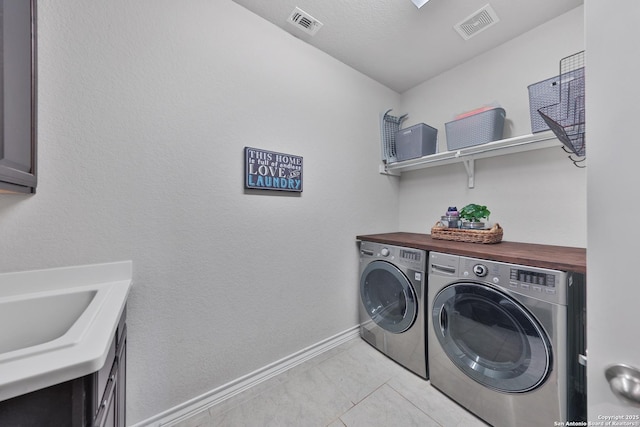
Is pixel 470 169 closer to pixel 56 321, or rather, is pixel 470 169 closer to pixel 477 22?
pixel 477 22

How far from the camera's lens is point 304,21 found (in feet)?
5.23

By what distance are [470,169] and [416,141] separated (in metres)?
0.53

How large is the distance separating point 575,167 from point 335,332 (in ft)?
7.09

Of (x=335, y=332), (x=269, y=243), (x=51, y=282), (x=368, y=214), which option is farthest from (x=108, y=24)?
(x=335, y=332)

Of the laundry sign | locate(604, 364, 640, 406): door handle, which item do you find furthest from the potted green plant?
locate(604, 364, 640, 406): door handle

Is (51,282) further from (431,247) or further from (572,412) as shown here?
(572,412)

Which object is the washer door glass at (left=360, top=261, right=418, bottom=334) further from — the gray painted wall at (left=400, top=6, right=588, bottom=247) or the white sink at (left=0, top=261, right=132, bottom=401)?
the white sink at (left=0, top=261, right=132, bottom=401)

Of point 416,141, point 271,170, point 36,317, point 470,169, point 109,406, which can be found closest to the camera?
point 109,406

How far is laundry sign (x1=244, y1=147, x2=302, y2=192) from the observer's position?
4.92 ft

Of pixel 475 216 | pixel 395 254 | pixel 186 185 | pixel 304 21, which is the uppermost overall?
pixel 304 21

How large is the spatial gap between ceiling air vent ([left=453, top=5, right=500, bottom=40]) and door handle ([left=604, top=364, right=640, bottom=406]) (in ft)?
6.73

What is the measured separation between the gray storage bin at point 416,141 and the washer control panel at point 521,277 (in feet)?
3.70

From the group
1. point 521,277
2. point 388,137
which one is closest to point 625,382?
point 521,277

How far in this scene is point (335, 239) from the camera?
1.98 meters
